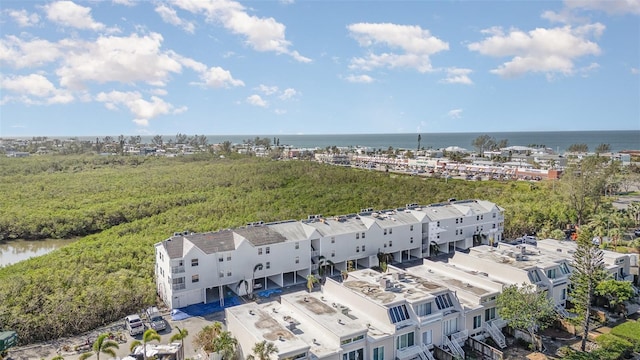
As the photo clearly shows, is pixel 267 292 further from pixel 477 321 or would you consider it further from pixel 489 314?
pixel 489 314

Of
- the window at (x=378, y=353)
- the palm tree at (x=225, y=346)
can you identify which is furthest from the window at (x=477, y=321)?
the palm tree at (x=225, y=346)

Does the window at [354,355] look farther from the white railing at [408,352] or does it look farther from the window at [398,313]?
the window at [398,313]

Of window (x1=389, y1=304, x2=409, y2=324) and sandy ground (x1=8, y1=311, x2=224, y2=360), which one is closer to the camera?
window (x1=389, y1=304, x2=409, y2=324)

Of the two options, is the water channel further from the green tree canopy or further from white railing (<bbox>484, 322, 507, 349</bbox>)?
the green tree canopy

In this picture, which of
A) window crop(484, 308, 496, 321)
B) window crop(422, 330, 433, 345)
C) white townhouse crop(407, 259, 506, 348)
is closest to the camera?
window crop(422, 330, 433, 345)

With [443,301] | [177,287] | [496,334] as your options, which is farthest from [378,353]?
[177,287]

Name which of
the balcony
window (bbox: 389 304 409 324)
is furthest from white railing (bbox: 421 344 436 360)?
the balcony
